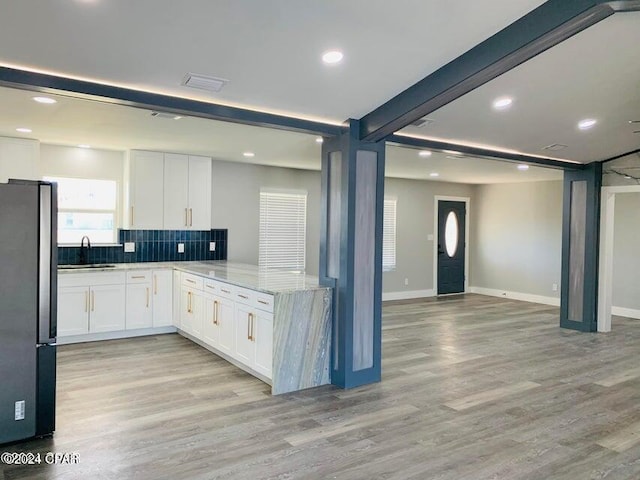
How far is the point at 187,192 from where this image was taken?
6.50 metres

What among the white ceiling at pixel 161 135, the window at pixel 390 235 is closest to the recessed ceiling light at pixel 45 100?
the white ceiling at pixel 161 135

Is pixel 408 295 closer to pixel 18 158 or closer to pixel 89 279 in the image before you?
pixel 89 279

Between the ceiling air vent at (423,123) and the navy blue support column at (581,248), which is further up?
the ceiling air vent at (423,123)

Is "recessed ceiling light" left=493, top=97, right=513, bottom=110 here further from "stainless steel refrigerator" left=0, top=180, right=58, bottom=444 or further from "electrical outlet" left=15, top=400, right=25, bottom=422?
"electrical outlet" left=15, top=400, right=25, bottom=422

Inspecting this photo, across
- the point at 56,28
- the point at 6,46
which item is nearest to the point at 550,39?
the point at 56,28

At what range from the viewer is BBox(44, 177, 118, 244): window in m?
6.08

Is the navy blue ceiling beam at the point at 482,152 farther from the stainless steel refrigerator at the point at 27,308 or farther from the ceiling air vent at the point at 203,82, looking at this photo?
the stainless steel refrigerator at the point at 27,308

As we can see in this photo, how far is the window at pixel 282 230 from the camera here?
7.57 m

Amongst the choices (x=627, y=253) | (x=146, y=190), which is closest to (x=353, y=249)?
(x=146, y=190)

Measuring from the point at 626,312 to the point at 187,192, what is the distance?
24.7 feet

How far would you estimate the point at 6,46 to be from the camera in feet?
9.00

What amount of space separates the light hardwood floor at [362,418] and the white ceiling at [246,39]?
246 centimetres

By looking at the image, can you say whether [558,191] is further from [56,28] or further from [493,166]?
[56,28]

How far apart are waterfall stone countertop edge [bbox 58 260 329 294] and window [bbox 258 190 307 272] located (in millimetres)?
881
